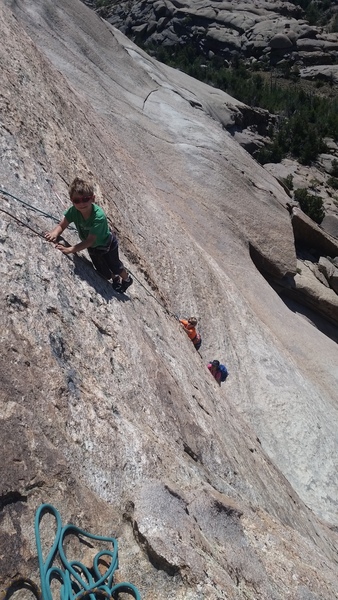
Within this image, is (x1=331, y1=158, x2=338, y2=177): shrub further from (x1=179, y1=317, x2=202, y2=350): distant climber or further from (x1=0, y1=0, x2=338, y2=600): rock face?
(x1=179, y1=317, x2=202, y2=350): distant climber

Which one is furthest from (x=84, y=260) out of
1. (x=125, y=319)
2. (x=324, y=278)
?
(x=324, y=278)

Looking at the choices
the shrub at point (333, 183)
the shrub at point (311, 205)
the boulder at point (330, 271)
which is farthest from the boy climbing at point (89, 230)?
the shrub at point (333, 183)

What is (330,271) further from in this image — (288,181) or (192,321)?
(288,181)

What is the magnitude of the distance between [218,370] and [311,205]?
20.6 m

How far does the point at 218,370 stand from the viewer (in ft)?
30.3

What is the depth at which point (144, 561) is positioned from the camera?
133 inches

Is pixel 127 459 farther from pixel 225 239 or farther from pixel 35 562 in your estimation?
pixel 225 239

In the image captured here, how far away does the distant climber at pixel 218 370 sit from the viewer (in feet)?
29.8

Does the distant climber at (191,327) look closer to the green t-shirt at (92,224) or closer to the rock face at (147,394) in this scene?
the rock face at (147,394)

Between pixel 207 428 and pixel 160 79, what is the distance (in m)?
17.3

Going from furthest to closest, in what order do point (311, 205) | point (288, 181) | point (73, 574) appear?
1. point (288, 181)
2. point (311, 205)
3. point (73, 574)

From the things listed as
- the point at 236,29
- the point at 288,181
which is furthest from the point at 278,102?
the point at 236,29

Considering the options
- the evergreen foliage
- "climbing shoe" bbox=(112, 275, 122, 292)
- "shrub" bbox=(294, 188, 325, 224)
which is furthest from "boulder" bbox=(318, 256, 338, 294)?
the evergreen foliage

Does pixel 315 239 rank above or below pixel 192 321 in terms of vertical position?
above
